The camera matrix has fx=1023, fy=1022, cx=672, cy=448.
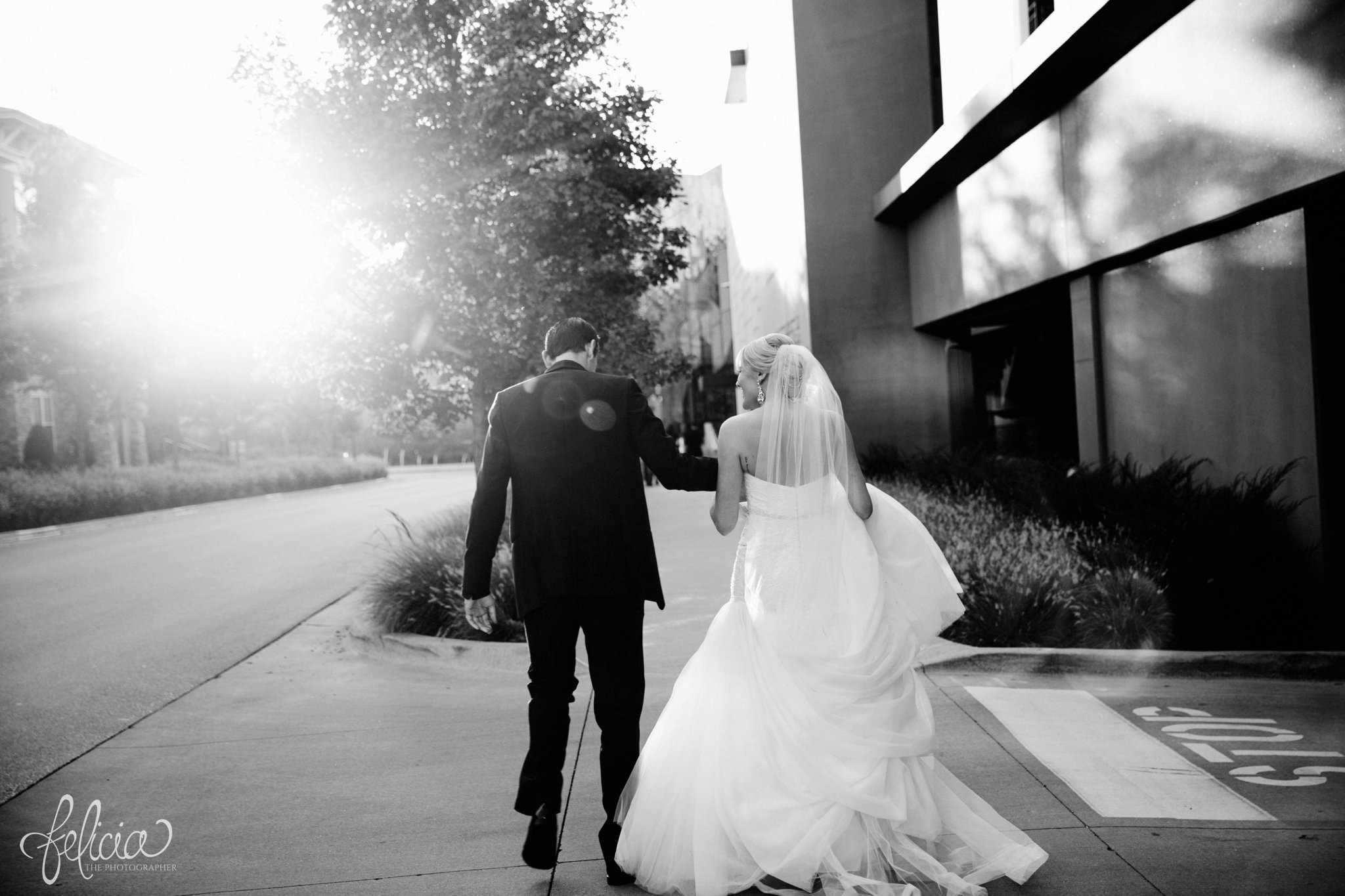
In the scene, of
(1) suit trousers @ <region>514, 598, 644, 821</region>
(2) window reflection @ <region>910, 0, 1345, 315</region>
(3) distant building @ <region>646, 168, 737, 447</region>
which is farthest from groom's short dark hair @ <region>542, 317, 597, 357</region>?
(3) distant building @ <region>646, 168, 737, 447</region>

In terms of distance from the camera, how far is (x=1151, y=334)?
372 inches

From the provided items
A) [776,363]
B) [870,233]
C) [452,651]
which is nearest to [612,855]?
[776,363]

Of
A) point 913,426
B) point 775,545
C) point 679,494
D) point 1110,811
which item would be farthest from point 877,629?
point 679,494

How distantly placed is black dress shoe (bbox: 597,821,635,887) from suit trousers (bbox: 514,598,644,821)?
84 mm

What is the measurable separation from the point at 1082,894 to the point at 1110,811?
88cm

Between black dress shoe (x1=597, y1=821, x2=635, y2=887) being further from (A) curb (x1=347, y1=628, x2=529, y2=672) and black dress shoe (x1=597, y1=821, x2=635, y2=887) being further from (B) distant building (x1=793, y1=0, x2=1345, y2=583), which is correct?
(B) distant building (x1=793, y1=0, x2=1345, y2=583)

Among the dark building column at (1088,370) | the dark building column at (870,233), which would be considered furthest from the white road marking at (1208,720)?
the dark building column at (870,233)

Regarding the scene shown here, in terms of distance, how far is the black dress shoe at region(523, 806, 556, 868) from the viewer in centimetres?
379

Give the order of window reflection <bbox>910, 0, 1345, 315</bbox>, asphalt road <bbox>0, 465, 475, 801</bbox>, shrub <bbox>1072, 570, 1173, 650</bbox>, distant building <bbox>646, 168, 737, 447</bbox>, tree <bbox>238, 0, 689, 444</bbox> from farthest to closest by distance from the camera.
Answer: distant building <bbox>646, 168, 737, 447</bbox> → tree <bbox>238, 0, 689, 444</bbox> → shrub <bbox>1072, 570, 1173, 650</bbox> → asphalt road <bbox>0, 465, 475, 801</bbox> → window reflection <bbox>910, 0, 1345, 315</bbox>

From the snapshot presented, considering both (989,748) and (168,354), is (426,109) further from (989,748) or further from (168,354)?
(168,354)

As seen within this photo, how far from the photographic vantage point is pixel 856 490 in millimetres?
3947

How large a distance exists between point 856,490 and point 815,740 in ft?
3.12

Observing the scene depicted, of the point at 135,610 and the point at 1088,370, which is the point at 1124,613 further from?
the point at 135,610

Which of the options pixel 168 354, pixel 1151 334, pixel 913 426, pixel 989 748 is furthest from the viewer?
pixel 168 354
